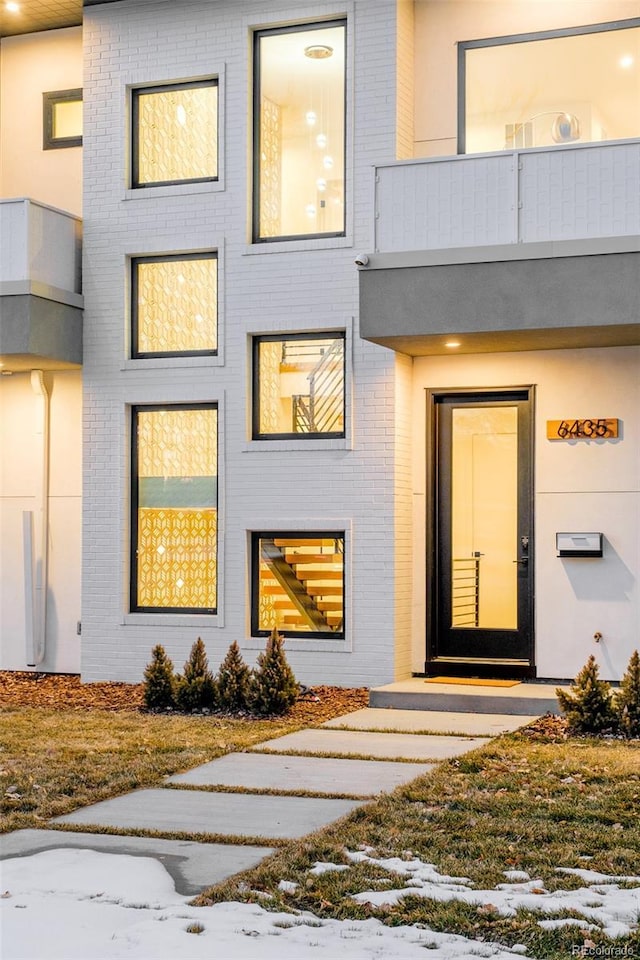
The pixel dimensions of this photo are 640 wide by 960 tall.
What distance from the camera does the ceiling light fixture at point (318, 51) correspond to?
13242 millimetres

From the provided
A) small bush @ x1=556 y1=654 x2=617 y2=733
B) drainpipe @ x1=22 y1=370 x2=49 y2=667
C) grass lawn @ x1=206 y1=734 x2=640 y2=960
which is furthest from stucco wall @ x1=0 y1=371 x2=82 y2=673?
grass lawn @ x1=206 y1=734 x2=640 y2=960

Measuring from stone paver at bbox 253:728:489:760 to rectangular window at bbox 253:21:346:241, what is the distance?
5546 millimetres

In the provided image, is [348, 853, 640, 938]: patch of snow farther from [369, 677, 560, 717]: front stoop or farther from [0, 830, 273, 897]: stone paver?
[369, 677, 560, 717]: front stoop

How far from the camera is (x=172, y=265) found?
13789 mm

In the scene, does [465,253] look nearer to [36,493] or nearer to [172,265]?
[172,265]

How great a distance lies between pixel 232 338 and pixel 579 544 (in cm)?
423

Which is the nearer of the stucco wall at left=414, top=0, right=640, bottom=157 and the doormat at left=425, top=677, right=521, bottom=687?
the doormat at left=425, top=677, right=521, bottom=687

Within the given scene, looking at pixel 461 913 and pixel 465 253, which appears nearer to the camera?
pixel 461 913

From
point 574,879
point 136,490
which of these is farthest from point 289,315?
point 574,879

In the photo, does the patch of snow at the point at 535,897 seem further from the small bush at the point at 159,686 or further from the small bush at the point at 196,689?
the small bush at the point at 159,686

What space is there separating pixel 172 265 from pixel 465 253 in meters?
3.80

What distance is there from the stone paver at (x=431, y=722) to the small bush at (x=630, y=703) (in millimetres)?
910

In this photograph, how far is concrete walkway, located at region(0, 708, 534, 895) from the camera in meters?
6.35

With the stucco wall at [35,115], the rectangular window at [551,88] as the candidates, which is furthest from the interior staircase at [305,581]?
the stucco wall at [35,115]
